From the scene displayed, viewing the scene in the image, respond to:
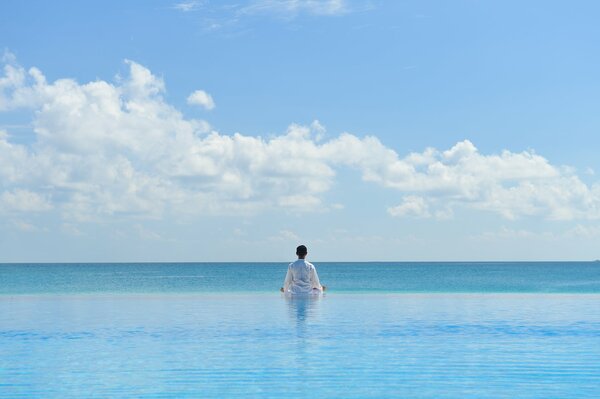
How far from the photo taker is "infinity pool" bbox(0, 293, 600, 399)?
779 centimetres

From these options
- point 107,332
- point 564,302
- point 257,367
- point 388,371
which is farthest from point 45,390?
point 564,302

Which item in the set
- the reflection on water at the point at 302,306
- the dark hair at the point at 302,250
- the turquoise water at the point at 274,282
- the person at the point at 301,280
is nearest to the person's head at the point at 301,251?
the dark hair at the point at 302,250

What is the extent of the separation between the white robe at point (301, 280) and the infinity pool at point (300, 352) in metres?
0.39

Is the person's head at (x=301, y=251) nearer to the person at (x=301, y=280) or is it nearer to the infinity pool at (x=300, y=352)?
the person at (x=301, y=280)

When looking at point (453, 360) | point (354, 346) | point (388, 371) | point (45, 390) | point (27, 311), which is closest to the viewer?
point (45, 390)

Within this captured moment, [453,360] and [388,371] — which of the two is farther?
[453,360]

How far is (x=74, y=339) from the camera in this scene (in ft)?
38.0

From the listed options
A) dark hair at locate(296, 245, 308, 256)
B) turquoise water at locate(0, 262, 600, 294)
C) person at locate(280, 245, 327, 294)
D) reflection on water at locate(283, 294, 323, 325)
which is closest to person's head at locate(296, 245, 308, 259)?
dark hair at locate(296, 245, 308, 256)

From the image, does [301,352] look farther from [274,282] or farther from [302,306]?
[274,282]

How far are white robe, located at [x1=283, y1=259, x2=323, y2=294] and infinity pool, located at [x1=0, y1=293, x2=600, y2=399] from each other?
1.28ft

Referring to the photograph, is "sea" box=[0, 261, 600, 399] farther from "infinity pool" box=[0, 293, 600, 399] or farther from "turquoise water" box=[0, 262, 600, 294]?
"turquoise water" box=[0, 262, 600, 294]

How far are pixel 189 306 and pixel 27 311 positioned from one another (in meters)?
3.76

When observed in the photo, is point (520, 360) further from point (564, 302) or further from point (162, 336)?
point (564, 302)

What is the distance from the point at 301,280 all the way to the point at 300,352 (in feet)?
23.2
